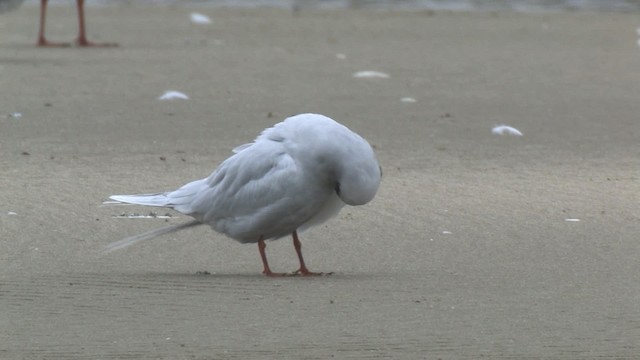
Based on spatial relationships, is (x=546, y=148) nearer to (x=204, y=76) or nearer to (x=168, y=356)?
(x=204, y=76)

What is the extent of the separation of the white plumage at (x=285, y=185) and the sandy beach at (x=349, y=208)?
221 millimetres

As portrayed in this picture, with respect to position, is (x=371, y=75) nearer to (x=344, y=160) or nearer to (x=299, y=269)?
(x=299, y=269)

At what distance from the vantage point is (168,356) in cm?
525

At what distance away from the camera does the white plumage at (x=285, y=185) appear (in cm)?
638

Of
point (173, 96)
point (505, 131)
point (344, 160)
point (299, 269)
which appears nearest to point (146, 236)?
point (299, 269)

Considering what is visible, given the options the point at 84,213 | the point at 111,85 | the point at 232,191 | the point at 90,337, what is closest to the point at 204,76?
the point at 111,85

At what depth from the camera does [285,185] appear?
6.52 m

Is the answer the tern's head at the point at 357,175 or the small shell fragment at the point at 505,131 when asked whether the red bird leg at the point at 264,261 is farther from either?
the small shell fragment at the point at 505,131

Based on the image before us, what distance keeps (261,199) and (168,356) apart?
151 centimetres

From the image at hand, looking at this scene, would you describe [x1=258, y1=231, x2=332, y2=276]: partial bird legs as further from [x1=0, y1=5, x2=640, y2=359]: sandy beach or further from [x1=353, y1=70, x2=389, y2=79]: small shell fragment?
[x1=353, y1=70, x2=389, y2=79]: small shell fragment

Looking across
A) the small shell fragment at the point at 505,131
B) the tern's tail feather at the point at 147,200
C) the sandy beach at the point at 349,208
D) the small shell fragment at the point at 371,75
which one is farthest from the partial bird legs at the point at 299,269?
the small shell fragment at the point at 371,75

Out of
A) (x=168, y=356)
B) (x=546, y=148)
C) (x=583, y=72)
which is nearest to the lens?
(x=168, y=356)

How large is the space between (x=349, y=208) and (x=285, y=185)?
182 centimetres

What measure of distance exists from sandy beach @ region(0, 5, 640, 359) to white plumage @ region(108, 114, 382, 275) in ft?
0.72
